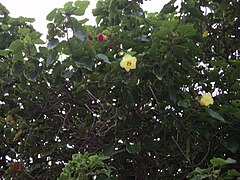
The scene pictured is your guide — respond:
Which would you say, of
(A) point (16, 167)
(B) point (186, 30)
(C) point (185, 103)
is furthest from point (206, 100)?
(A) point (16, 167)

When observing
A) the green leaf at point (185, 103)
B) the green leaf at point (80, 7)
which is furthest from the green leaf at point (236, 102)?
the green leaf at point (80, 7)

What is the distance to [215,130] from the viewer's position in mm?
1793

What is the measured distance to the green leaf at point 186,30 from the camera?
1700 mm

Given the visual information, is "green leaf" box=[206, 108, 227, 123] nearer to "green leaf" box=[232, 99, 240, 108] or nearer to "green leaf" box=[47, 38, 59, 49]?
"green leaf" box=[232, 99, 240, 108]

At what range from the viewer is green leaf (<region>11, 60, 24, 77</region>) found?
184 cm

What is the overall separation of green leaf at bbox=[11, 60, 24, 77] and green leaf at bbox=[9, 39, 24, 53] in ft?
0.15

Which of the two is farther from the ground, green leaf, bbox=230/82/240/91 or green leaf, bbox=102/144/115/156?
green leaf, bbox=230/82/240/91

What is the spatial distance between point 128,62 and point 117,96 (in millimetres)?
224

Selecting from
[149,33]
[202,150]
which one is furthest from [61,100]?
[202,150]

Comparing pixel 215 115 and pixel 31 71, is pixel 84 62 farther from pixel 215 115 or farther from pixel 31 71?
pixel 215 115

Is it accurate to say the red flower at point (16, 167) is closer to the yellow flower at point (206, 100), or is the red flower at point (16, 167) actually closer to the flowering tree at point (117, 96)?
the flowering tree at point (117, 96)

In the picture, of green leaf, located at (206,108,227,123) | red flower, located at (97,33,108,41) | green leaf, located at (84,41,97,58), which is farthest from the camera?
red flower, located at (97,33,108,41)

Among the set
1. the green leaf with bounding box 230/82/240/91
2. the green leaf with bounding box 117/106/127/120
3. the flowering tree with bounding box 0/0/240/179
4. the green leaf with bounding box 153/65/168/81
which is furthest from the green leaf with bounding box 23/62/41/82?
the green leaf with bounding box 230/82/240/91

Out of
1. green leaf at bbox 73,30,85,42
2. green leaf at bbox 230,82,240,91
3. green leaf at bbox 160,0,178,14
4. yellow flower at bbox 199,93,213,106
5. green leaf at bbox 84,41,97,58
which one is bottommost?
yellow flower at bbox 199,93,213,106
